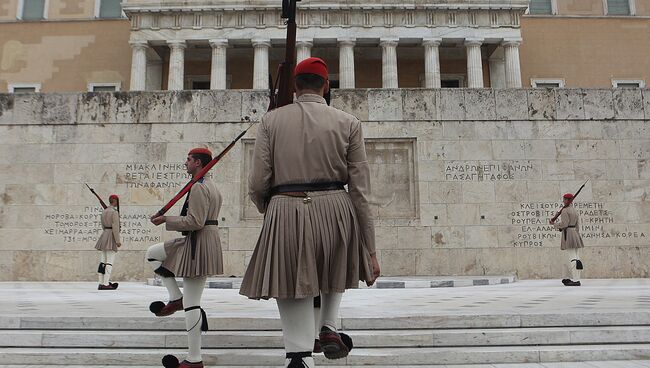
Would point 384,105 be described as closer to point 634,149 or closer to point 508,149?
point 508,149

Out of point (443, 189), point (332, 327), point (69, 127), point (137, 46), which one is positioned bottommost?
point (332, 327)

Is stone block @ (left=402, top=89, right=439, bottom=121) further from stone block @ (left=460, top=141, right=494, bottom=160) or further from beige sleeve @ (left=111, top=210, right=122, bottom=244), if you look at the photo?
beige sleeve @ (left=111, top=210, right=122, bottom=244)

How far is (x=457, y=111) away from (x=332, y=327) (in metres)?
11.9

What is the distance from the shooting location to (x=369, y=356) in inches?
191

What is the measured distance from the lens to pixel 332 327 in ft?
11.2

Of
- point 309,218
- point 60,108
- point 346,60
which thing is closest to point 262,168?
point 309,218

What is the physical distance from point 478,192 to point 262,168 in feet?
37.4

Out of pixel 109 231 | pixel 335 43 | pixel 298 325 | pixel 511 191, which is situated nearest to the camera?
pixel 298 325

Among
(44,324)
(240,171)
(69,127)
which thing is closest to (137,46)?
(69,127)

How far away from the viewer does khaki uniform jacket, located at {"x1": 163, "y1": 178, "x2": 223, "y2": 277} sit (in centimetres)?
455

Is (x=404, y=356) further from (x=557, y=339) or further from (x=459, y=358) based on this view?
(x=557, y=339)

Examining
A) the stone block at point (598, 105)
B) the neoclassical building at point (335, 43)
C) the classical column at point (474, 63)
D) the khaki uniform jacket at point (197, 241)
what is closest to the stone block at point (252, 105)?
the stone block at point (598, 105)

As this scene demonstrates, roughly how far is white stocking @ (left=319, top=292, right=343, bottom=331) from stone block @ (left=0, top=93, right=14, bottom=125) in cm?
1425

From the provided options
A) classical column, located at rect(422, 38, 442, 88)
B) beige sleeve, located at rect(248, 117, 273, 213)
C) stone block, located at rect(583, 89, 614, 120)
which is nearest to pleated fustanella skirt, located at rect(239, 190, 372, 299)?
beige sleeve, located at rect(248, 117, 273, 213)
